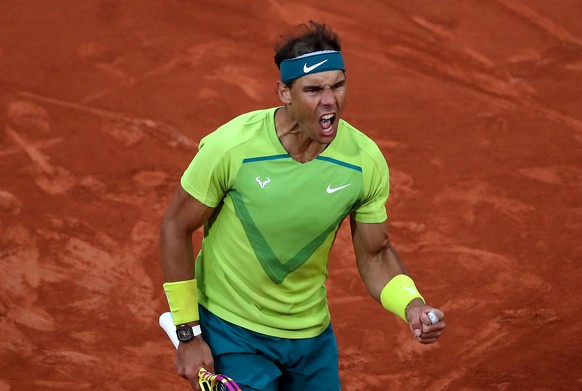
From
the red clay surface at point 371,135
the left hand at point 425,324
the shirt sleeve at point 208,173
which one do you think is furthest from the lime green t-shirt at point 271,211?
the red clay surface at point 371,135

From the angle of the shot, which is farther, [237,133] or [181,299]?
[181,299]

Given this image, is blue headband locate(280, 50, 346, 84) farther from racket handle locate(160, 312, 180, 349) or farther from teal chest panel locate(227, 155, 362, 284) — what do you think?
racket handle locate(160, 312, 180, 349)

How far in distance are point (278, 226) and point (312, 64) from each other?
0.69 metres

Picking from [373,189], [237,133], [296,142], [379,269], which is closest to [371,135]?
[379,269]

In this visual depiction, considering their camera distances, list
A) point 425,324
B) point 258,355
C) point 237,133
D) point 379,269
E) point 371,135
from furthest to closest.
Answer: point 371,135, point 379,269, point 258,355, point 237,133, point 425,324

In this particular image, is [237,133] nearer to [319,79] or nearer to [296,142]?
[296,142]

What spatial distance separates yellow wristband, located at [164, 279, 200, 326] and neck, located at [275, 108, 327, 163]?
706 millimetres

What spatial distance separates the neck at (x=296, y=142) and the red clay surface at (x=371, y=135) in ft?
9.14

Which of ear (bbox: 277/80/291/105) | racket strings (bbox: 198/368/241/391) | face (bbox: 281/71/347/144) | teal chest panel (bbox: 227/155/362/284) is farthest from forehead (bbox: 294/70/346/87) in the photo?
racket strings (bbox: 198/368/241/391)

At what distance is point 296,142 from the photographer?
473 centimetres

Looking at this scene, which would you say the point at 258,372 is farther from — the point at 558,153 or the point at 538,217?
the point at 558,153

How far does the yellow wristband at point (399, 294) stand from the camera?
480 cm

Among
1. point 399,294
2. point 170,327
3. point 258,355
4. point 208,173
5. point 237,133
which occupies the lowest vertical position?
point 258,355

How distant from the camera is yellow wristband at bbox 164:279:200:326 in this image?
15.7ft
